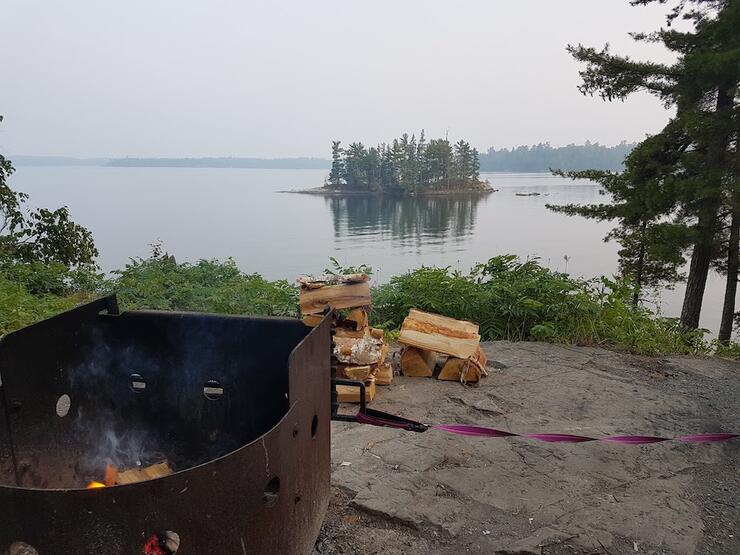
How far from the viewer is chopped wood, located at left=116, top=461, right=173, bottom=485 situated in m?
2.53

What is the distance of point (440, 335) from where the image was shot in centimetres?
525

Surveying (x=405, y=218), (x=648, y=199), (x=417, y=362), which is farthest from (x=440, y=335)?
(x=405, y=218)

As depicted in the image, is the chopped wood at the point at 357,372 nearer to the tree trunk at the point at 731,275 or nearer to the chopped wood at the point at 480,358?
the chopped wood at the point at 480,358

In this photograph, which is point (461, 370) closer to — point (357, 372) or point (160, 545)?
point (357, 372)

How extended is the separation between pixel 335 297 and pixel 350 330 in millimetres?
373

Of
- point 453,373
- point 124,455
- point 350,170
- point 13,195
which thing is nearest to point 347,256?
point 13,195

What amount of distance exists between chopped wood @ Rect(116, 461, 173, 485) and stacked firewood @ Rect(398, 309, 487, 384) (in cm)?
283

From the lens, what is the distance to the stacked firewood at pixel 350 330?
4621 mm

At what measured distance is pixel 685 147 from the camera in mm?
11555

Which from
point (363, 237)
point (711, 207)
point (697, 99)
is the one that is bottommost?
point (363, 237)

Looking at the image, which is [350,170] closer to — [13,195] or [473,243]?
[473,243]

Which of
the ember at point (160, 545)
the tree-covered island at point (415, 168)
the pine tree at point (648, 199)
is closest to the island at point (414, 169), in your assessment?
the tree-covered island at point (415, 168)

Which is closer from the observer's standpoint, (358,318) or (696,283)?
(358,318)

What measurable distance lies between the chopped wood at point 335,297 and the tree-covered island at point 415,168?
74201mm
